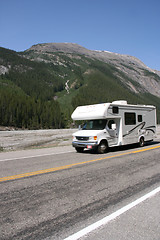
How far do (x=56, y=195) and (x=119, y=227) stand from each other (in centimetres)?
192

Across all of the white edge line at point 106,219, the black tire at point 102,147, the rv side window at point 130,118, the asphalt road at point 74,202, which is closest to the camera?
the white edge line at point 106,219

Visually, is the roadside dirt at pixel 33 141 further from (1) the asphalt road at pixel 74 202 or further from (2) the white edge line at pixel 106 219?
(2) the white edge line at pixel 106 219

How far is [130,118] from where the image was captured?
14.0 m

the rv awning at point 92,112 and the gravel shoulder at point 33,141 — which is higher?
the rv awning at point 92,112

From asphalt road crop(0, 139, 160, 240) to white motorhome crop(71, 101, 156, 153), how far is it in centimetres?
450

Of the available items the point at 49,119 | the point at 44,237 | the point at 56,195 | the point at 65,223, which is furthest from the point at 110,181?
the point at 49,119

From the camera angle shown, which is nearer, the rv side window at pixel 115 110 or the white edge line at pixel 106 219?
the white edge line at pixel 106 219

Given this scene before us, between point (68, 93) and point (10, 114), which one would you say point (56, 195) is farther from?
point (68, 93)

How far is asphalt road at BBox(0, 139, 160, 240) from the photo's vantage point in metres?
3.24

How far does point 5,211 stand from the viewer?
396 cm

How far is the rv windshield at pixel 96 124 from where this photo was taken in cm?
1250

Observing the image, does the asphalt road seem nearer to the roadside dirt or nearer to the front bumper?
the front bumper

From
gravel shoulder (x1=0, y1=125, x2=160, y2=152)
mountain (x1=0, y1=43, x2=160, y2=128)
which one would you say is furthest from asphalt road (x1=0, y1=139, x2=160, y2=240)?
mountain (x1=0, y1=43, x2=160, y2=128)

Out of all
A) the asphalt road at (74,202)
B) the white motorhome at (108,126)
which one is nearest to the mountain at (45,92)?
the white motorhome at (108,126)
